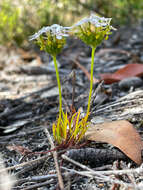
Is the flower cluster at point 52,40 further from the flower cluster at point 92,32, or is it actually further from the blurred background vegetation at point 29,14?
the blurred background vegetation at point 29,14

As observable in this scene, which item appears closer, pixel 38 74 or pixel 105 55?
pixel 38 74

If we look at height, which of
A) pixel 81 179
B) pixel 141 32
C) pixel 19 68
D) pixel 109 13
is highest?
pixel 109 13

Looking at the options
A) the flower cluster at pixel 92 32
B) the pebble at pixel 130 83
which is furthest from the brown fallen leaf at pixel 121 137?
the pebble at pixel 130 83

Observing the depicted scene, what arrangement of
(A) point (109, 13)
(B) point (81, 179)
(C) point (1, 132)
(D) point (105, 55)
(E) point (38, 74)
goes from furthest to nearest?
(A) point (109, 13), (D) point (105, 55), (E) point (38, 74), (C) point (1, 132), (B) point (81, 179)

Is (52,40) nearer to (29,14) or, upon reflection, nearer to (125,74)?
(125,74)

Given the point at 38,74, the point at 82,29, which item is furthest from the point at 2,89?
the point at 82,29

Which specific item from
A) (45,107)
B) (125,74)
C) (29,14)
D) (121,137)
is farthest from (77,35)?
(29,14)

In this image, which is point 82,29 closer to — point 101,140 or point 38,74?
point 101,140

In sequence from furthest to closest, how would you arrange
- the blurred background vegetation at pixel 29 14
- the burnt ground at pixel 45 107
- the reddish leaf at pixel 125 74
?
the blurred background vegetation at pixel 29 14, the reddish leaf at pixel 125 74, the burnt ground at pixel 45 107
